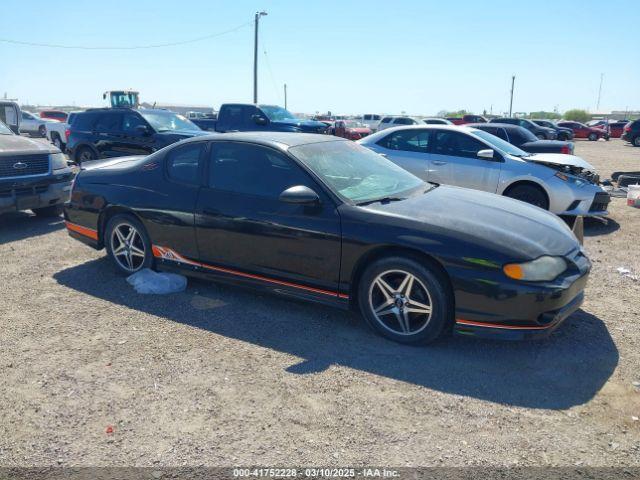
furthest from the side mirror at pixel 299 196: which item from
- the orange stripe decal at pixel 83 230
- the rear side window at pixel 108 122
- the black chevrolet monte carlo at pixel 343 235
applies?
the rear side window at pixel 108 122

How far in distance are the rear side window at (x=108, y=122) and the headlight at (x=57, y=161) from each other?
425cm

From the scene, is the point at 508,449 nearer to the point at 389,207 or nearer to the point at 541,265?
the point at 541,265

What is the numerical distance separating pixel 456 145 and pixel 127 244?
5.40 meters

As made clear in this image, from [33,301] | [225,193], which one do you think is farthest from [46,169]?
[225,193]

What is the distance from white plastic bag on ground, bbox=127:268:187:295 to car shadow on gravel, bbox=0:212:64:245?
116 inches

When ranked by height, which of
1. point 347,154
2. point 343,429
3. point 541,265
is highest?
point 347,154

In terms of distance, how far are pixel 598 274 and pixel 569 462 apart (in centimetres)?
355

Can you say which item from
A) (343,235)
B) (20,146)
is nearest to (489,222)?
(343,235)

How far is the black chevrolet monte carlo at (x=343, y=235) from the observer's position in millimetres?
3615

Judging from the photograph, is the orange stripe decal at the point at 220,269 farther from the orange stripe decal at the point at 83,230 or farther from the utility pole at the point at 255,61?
the utility pole at the point at 255,61

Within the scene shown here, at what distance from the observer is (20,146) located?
748 centimetres

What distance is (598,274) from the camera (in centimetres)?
566

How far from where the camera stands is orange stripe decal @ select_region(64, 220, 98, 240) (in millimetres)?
5562

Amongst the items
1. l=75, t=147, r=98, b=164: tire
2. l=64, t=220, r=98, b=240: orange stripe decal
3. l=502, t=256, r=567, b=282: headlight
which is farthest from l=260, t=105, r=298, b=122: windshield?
l=502, t=256, r=567, b=282: headlight
